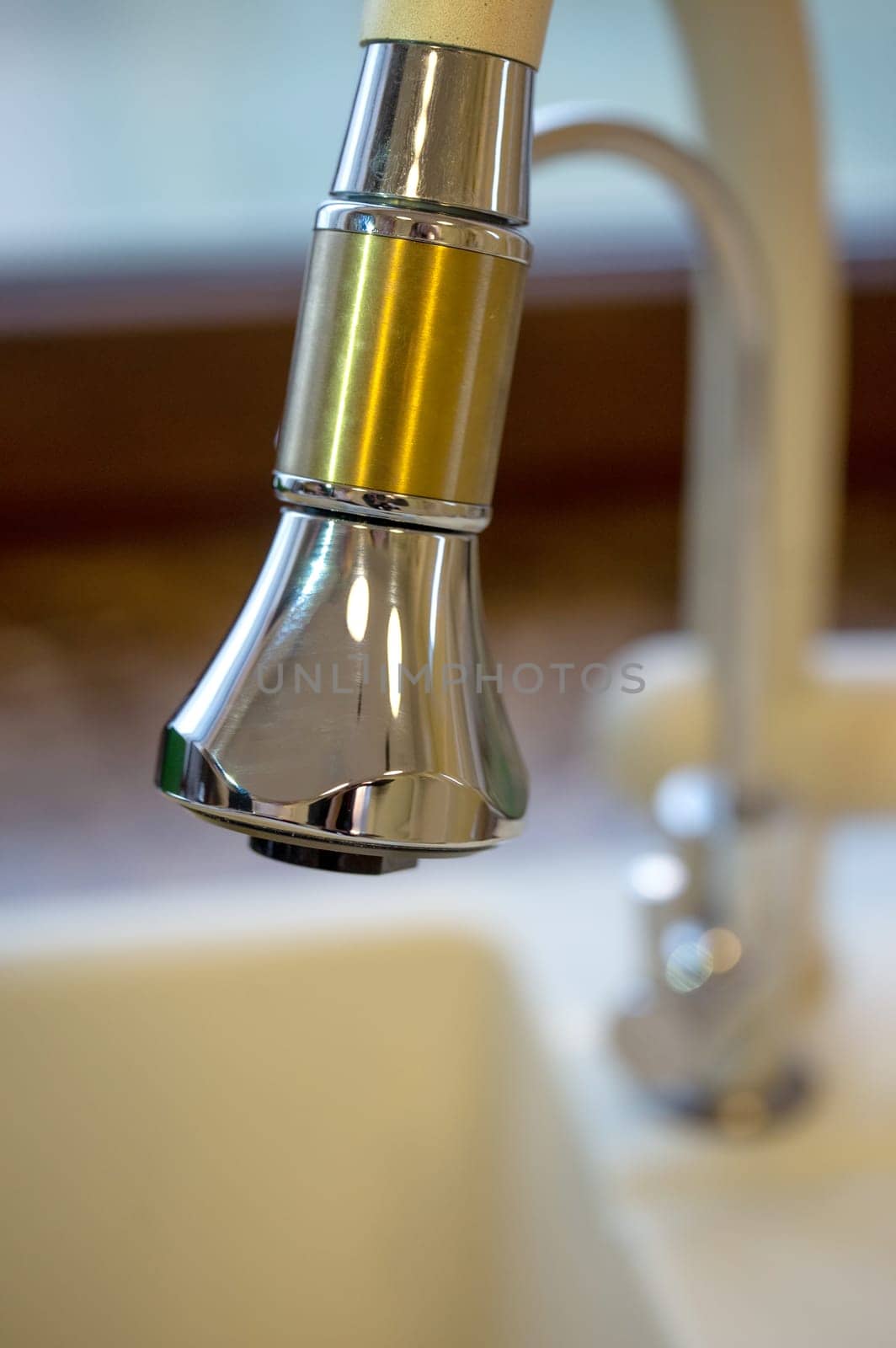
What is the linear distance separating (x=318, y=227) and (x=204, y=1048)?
0.32 metres

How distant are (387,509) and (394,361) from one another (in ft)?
0.06

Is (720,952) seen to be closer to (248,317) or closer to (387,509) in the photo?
(387,509)

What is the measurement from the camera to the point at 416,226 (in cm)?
16

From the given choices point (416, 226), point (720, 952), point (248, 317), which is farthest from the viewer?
point (248, 317)

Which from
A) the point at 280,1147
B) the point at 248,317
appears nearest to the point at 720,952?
the point at 280,1147

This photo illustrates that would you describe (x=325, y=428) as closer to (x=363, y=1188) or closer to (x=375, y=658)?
(x=375, y=658)

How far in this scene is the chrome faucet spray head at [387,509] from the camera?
0.16m

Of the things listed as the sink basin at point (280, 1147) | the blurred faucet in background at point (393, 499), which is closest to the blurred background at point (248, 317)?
the sink basin at point (280, 1147)

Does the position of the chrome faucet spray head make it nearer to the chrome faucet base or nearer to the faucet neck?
the faucet neck

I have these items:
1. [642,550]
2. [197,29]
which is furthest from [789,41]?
[197,29]

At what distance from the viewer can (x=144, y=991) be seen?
43 centimetres

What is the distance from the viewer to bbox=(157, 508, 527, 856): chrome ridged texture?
6.7 inches

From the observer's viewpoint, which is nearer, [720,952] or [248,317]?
[720,952]

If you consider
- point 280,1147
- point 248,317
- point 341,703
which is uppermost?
point 248,317
